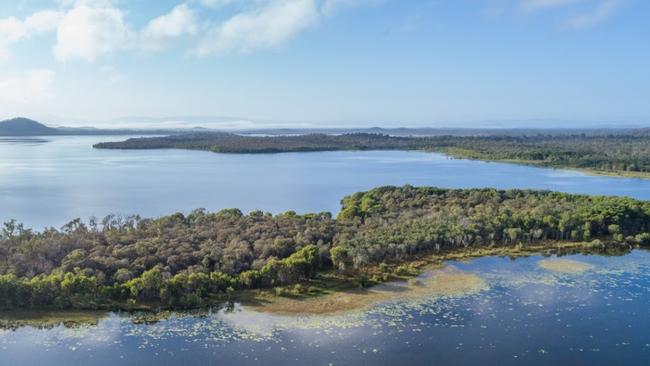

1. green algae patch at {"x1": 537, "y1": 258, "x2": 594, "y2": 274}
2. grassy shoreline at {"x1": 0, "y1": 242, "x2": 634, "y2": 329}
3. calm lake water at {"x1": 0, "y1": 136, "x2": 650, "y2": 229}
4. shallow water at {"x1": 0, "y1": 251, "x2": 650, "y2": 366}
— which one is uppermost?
calm lake water at {"x1": 0, "y1": 136, "x2": 650, "y2": 229}

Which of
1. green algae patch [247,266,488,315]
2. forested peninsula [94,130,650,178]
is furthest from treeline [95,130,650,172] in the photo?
green algae patch [247,266,488,315]

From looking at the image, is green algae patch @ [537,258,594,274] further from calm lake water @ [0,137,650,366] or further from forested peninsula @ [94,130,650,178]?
forested peninsula @ [94,130,650,178]

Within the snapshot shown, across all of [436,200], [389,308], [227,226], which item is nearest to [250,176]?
[436,200]

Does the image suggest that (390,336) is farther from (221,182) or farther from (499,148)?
(499,148)

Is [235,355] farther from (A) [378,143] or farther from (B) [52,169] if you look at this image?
(A) [378,143]

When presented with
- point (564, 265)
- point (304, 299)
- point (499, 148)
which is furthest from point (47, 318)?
point (499, 148)

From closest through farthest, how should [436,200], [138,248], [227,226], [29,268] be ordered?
[29,268] → [138,248] → [227,226] → [436,200]
